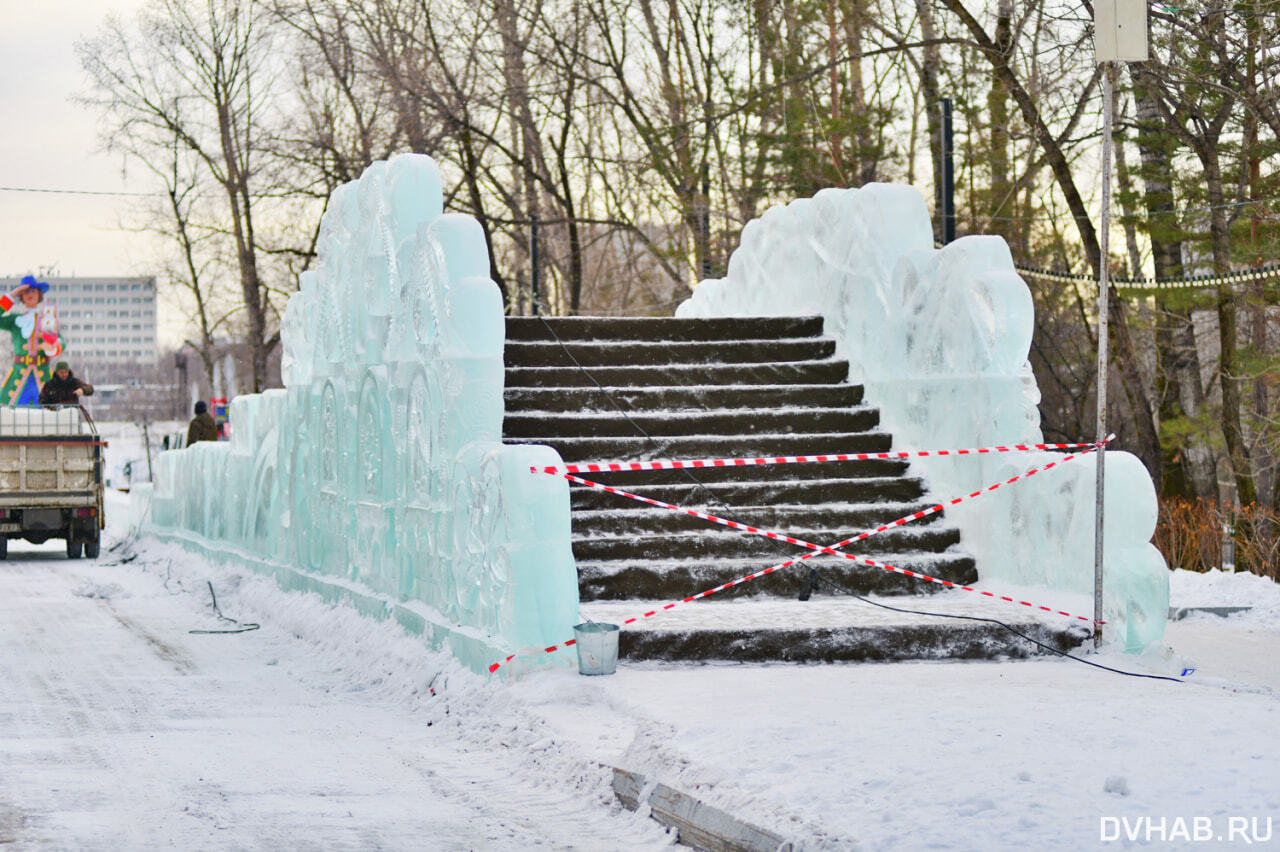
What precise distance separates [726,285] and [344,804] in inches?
379

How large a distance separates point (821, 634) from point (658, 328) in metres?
4.61

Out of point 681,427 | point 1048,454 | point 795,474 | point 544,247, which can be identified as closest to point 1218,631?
point 1048,454

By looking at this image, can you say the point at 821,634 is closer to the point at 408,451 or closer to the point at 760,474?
the point at 760,474

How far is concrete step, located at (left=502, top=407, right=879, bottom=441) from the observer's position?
10961 millimetres

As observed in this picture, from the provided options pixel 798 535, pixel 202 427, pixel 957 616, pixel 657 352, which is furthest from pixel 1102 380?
pixel 202 427

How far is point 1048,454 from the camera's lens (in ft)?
32.0

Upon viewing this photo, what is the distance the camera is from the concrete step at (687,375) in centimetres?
1173

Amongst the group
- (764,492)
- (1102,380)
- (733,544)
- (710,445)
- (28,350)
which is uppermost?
(28,350)

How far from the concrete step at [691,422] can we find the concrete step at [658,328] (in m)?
1.27

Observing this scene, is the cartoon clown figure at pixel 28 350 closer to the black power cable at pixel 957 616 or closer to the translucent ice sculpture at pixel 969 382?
the translucent ice sculpture at pixel 969 382

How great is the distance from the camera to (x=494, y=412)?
9.48m

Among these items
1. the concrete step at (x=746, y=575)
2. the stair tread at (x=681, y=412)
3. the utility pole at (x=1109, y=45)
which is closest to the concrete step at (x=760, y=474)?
the stair tread at (x=681, y=412)

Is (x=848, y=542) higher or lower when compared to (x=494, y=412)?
lower

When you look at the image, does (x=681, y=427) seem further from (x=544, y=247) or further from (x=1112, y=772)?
(x=544, y=247)
